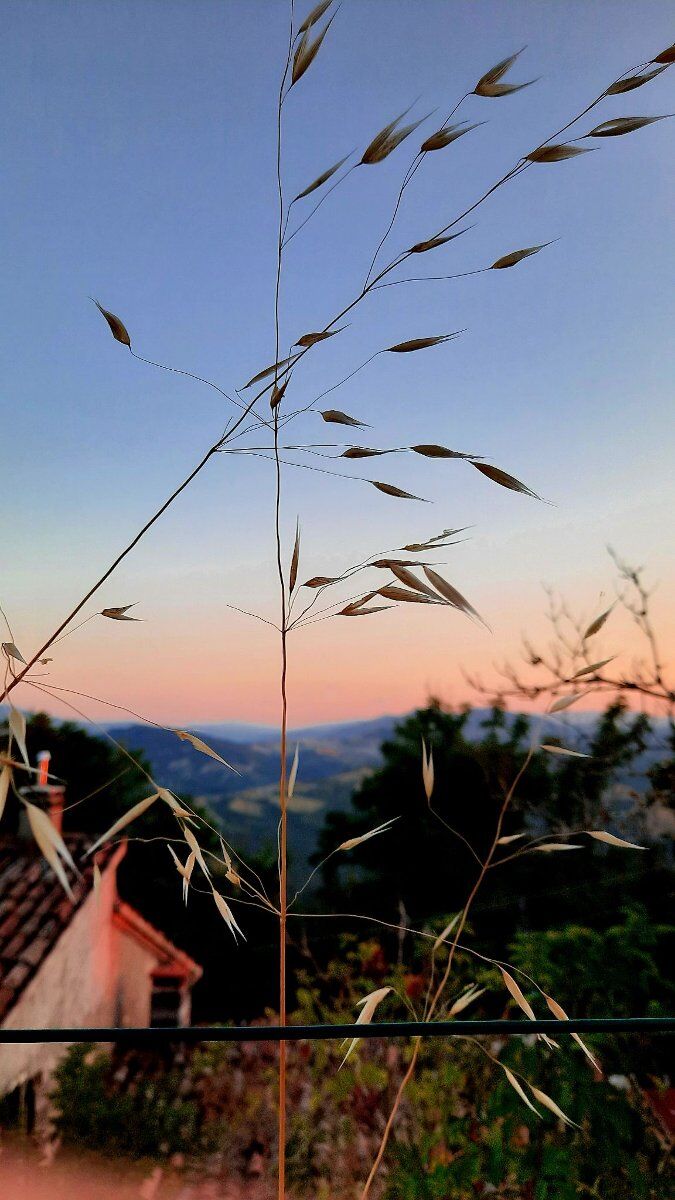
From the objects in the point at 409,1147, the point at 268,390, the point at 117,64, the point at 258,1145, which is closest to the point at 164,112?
the point at 117,64

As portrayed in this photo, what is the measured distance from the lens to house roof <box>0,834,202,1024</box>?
Answer: 4.56 metres

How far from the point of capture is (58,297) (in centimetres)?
414

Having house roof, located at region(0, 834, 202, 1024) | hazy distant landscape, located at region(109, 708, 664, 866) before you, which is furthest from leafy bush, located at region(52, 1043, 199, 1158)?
hazy distant landscape, located at region(109, 708, 664, 866)

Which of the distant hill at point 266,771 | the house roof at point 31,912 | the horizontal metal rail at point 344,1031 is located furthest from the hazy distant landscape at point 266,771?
the horizontal metal rail at point 344,1031

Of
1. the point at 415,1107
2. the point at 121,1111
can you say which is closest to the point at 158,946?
the point at 121,1111

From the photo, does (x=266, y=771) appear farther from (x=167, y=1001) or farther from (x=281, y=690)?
(x=281, y=690)

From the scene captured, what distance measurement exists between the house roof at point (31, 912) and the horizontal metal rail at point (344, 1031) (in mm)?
3452

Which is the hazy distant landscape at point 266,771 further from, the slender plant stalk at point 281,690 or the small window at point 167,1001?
the slender plant stalk at point 281,690

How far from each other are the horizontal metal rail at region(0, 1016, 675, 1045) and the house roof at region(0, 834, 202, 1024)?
3.45m

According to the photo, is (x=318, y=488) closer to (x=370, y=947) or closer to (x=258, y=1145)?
(x=370, y=947)

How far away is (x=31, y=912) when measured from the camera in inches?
205

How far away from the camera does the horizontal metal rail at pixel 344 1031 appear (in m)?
0.63

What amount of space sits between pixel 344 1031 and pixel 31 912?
201 inches

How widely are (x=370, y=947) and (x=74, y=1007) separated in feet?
7.26
